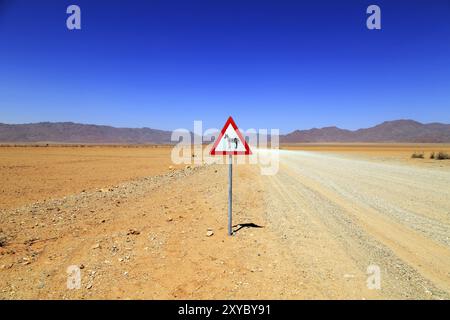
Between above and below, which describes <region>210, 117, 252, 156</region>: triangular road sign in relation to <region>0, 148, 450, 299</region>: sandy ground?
above

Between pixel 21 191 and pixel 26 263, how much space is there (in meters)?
10.2

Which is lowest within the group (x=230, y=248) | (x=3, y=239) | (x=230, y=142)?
(x=3, y=239)

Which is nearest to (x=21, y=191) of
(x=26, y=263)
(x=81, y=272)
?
(x=26, y=263)

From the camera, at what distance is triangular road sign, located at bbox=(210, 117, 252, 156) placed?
237 inches

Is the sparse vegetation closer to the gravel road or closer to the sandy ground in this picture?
the sandy ground

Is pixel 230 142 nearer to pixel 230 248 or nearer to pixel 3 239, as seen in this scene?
pixel 230 248

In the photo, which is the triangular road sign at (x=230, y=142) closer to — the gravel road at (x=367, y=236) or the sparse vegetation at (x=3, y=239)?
the gravel road at (x=367, y=236)

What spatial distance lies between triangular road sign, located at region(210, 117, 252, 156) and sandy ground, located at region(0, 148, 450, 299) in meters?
1.61

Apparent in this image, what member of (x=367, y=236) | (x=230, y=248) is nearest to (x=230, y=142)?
(x=230, y=248)

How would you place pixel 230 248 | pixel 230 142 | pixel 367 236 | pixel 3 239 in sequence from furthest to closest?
pixel 3 239 → pixel 367 236 → pixel 230 142 → pixel 230 248

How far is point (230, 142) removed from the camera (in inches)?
237

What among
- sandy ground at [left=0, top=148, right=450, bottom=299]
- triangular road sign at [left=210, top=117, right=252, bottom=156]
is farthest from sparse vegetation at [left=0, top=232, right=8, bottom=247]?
triangular road sign at [left=210, top=117, right=252, bottom=156]

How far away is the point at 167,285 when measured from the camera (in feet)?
14.4

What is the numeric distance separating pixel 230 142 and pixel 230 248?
1.83 metres
